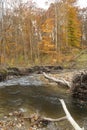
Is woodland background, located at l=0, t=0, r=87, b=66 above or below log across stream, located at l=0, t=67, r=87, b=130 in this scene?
above

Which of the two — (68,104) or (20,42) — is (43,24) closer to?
(20,42)

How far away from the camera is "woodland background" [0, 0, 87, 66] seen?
3616 cm

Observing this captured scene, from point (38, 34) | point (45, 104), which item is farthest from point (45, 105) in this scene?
point (38, 34)

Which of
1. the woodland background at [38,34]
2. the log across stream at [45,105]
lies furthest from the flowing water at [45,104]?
the woodland background at [38,34]

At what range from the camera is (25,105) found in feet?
38.0

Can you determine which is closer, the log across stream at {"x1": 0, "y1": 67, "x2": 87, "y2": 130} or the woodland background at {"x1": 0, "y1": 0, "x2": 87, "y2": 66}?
the log across stream at {"x1": 0, "y1": 67, "x2": 87, "y2": 130}

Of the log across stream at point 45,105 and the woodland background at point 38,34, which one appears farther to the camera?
the woodland background at point 38,34

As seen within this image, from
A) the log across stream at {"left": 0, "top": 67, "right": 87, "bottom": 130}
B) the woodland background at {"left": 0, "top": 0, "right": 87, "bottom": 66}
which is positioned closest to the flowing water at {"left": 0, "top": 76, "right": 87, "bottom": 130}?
the log across stream at {"left": 0, "top": 67, "right": 87, "bottom": 130}

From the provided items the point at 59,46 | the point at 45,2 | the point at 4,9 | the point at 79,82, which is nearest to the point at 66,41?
the point at 59,46

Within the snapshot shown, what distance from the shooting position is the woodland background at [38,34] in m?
36.2

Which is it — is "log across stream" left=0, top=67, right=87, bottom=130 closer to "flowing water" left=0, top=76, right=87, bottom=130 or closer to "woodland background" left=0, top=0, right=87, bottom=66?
"flowing water" left=0, top=76, right=87, bottom=130

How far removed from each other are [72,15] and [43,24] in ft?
19.8

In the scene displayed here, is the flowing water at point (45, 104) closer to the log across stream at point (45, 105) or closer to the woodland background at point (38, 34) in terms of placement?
the log across stream at point (45, 105)

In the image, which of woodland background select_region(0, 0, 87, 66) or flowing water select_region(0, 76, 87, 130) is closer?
flowing water select_region(0, 76, 87, 130)
